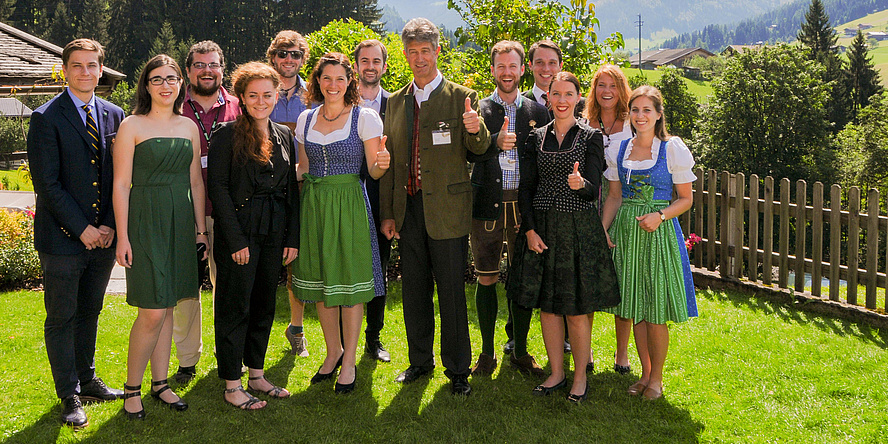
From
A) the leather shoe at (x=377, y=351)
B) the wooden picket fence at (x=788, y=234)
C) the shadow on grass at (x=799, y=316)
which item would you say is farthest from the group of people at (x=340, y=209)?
the wooden picket fence at (x=788, y=234)

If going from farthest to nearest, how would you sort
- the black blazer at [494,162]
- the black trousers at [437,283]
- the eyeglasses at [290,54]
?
1. the eyeglasses at [290,54]
2. the black blazer at [494,162]
3. the black trousers at [437,283]

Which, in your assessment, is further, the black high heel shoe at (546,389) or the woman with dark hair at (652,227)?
the black high heel shoe at (546,389)

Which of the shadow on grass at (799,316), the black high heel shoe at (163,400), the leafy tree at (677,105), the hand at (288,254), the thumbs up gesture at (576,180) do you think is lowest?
the shadow on grass at (799,316)

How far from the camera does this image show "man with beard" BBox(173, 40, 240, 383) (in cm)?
451

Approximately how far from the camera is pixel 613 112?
4672 mm

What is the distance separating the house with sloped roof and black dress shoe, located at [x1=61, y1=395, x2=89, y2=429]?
5483 millimetres

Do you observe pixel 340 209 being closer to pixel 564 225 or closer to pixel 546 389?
pixel 564 225

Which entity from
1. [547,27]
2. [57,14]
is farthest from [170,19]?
[547,27]

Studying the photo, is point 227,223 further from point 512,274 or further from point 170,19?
point 170,19

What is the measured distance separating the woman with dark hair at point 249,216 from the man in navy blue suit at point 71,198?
0.65m

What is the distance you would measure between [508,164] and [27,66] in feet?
25.8

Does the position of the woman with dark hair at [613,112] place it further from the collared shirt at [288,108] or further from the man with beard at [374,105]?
the collared shirt at [288,108]

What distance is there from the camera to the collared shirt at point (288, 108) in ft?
16.6

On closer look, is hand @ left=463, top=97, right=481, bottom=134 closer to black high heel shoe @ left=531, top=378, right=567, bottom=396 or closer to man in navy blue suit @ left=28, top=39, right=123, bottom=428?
black high heel shoe @ left=531, top=378, right=567, bottom=396
